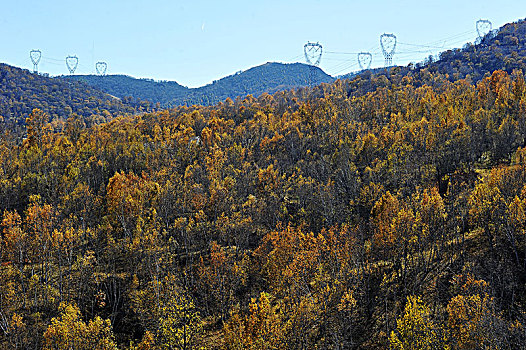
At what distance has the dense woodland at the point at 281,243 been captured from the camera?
131ft

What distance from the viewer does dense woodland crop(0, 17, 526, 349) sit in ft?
131

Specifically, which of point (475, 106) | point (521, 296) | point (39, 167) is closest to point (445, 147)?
point (475, 106)

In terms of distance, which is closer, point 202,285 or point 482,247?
point 482,247

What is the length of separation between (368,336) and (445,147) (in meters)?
55.2

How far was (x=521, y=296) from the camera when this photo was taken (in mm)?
42469

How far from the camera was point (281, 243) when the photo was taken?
171 ft

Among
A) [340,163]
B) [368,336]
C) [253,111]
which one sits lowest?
[368,336]

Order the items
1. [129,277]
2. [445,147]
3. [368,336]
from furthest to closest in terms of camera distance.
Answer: [445,147]
[129,277]
[368,336]

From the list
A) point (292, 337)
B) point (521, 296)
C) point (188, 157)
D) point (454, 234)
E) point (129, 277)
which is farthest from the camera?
point (188, 157)

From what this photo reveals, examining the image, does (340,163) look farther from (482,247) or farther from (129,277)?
(129,277)

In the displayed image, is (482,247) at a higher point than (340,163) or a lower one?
lower

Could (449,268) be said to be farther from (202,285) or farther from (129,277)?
(129,277)

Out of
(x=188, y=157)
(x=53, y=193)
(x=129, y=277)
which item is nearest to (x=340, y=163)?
(x=188, y=157)

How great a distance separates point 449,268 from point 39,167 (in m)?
101
